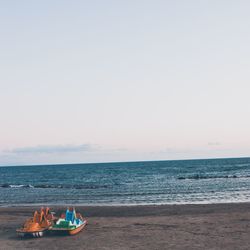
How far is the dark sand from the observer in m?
19.9

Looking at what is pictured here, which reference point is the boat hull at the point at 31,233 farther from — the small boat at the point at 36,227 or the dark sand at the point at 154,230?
the dark sand at the point at 154,230

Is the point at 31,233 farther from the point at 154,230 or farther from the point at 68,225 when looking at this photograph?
the point at 154,230

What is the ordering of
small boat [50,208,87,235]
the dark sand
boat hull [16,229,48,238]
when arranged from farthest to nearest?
small boat [50,208,87,235] → boat hull [16,229,48,238] → the dark sand

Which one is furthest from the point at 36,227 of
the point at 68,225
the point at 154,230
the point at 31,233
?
the point at 154,230

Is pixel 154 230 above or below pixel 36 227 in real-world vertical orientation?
below

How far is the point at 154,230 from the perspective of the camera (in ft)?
75.7

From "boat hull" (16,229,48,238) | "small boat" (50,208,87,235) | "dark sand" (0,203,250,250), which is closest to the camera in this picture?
"dark sand" (0,203,250,250)

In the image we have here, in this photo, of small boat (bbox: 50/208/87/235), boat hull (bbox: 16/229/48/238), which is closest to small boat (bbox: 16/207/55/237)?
boat hull (bbox: 16/229/48/238)

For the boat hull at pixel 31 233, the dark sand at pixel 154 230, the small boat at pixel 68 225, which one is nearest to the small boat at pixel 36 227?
the boat hull at pixel 31 233

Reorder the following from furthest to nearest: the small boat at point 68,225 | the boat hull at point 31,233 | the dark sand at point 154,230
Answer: the small boat at point 68,225 → the boat hull at point 31,233 → the dark sand at point 154,230

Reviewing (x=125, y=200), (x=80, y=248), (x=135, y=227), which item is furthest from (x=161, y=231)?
(x=125, y=200)

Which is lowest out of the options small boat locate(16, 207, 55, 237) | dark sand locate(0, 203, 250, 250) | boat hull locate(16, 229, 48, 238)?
dark sand locate(0, 203, 250, 250)

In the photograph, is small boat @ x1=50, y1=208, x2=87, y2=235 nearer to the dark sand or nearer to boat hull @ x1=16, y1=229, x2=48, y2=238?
the dark sand

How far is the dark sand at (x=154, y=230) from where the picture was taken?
65.2ft
